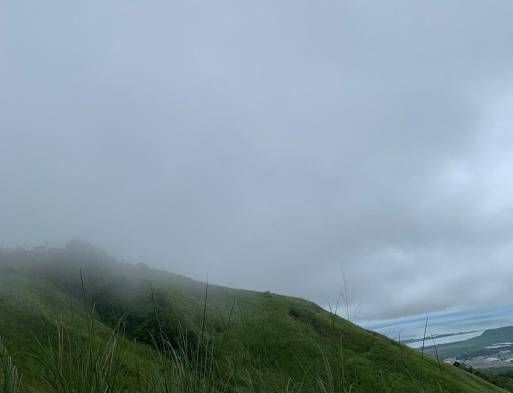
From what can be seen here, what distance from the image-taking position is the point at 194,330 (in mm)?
46938

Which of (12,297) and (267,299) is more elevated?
(267,299)

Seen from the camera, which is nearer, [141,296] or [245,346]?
[245,346]

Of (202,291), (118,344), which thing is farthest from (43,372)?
(202,291)

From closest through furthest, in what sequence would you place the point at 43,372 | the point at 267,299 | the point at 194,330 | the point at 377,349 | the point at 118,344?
the point at 118,344 < the point at 43,372 < the point at 194,330 < the point at 377,349 < the point at 267,299

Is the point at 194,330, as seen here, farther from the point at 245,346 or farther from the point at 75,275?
the point at 245,346

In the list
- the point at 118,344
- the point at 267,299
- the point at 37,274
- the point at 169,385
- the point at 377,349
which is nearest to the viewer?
the point at 169,385

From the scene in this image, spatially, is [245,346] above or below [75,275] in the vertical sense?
below

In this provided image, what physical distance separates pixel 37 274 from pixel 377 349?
37.5 meters

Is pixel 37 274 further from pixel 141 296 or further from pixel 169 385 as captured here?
pixel 169 385

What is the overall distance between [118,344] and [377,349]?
5961cm

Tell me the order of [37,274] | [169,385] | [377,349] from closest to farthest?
[169,385]
[37,274]
[377,349]

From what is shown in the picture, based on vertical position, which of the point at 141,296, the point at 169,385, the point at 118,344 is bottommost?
the point at 169,385

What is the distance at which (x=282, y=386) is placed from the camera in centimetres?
516

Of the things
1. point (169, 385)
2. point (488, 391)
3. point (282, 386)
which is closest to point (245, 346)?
point (282, 386)
